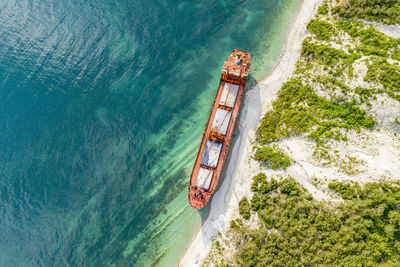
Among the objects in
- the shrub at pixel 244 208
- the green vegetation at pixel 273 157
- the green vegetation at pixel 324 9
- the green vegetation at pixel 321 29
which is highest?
the green vegetation at pixel 324 9

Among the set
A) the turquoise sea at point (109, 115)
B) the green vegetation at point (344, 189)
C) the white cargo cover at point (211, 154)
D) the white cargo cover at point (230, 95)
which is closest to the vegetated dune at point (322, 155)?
the green vegetation at point (344, 189)

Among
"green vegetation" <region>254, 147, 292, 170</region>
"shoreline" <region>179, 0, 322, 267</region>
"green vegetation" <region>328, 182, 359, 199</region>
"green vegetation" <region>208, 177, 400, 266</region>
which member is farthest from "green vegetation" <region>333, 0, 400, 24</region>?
"green vegetation" <region>328, 182, 359, 199</region>

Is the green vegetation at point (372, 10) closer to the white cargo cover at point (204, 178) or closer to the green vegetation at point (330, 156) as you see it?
the green vegetation at point (330, 156)

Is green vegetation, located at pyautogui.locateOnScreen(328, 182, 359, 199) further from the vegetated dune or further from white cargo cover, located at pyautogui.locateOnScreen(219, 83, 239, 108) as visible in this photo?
white cargo cover, located at pyautogui.locateOnScreen(219, 83, 239, 108)

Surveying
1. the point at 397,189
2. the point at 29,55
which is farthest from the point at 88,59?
the point at 397,189

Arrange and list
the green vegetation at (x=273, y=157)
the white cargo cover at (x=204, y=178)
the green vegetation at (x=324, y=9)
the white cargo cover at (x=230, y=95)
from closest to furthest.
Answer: the green vegetation at (x=273, y=157) → the white cargo cover at (x=204, y=178) → the white cargo cover at (x=230, y=95) → the green vegetation at (x=324, y=9)

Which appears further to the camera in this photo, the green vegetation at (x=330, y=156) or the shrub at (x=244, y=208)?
the shrub at (x=244, y=208)

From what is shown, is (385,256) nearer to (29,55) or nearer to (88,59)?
(88,59)
